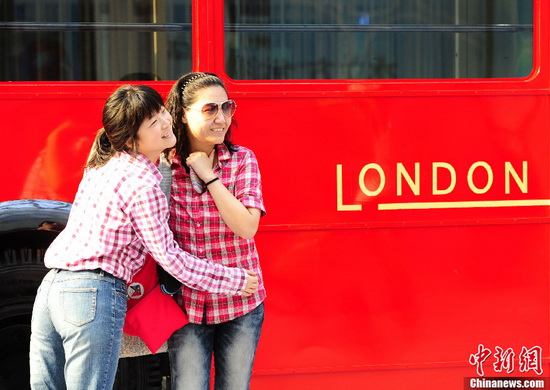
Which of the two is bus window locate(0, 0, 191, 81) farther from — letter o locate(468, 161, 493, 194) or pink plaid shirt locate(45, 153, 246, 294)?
letter o locate(468, 161, 493, 194)

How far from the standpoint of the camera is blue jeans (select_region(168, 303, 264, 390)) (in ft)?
8.00

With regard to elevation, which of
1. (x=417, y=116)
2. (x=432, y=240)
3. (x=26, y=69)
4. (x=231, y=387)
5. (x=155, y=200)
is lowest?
(x=231, y=387)

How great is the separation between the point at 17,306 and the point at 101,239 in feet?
4.03

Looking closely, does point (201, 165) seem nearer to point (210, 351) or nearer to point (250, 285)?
point (250, 285)

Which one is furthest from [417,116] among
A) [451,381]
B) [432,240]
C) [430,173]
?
[451,381]

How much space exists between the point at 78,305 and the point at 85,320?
0.16 feet

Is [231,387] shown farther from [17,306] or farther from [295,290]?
[17,306]

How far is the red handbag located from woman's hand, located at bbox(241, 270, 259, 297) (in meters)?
0.21

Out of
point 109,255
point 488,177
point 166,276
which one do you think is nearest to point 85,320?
point 109,255

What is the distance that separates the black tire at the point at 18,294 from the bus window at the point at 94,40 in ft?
2.22

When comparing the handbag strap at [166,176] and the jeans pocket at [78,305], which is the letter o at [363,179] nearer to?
the handbag strap at [166,176]

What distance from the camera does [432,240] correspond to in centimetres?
338

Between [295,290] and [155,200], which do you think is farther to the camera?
[295,290]

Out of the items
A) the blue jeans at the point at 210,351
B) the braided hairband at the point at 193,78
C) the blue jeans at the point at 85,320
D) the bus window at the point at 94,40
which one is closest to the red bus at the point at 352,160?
the bus window at the point at 94,40
